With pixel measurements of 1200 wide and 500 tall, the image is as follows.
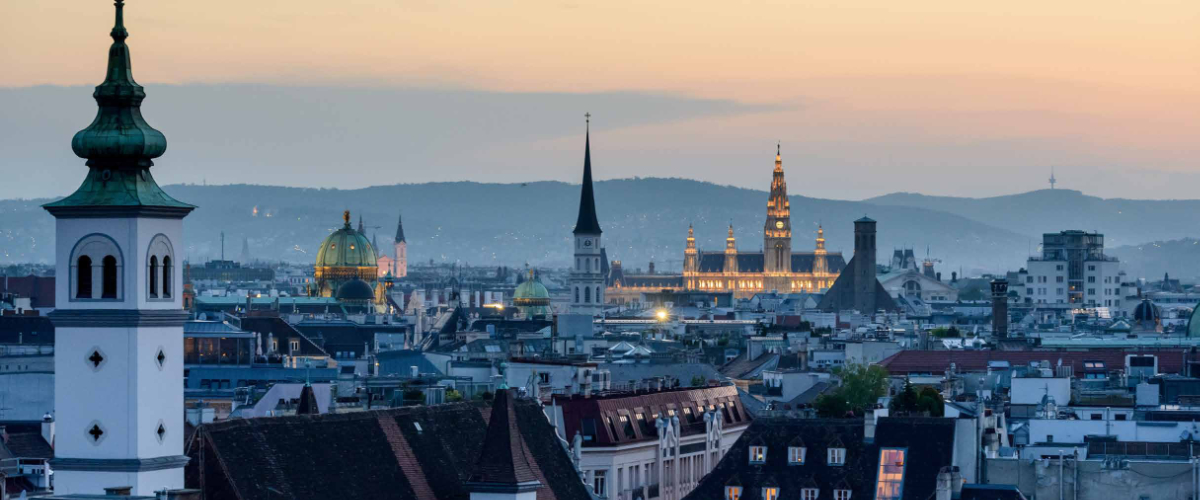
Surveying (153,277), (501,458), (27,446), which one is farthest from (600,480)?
(153,277)

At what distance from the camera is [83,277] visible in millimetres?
52312

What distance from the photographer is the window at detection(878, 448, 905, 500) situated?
7600 centimetres

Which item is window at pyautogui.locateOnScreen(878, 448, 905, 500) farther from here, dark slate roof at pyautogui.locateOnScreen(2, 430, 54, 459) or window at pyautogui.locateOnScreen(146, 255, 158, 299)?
window at pyautogui.locateOnScreen(146, 255, 158, 299)

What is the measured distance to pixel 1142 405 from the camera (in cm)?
11069

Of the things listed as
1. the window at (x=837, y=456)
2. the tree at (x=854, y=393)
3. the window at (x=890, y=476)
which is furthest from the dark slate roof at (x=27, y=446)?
the tree at (x=854, y=393)

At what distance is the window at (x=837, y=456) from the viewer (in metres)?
77.9

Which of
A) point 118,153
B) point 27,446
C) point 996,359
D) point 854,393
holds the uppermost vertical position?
point 118,153

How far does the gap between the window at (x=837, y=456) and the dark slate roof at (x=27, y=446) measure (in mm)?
21219

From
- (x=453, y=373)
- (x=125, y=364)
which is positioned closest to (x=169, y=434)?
(x=125, y=364)

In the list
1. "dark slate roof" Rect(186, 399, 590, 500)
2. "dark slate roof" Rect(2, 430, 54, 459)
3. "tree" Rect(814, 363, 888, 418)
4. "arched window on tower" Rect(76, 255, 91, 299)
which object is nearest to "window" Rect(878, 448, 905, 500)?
"dark slate roof" Rect(186, 399, 590, 500)

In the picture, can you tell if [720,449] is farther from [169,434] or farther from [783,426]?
[169,434]

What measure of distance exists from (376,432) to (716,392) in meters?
38.1

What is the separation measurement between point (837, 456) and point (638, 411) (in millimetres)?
9481

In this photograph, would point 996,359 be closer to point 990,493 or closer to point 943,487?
point 990,493
